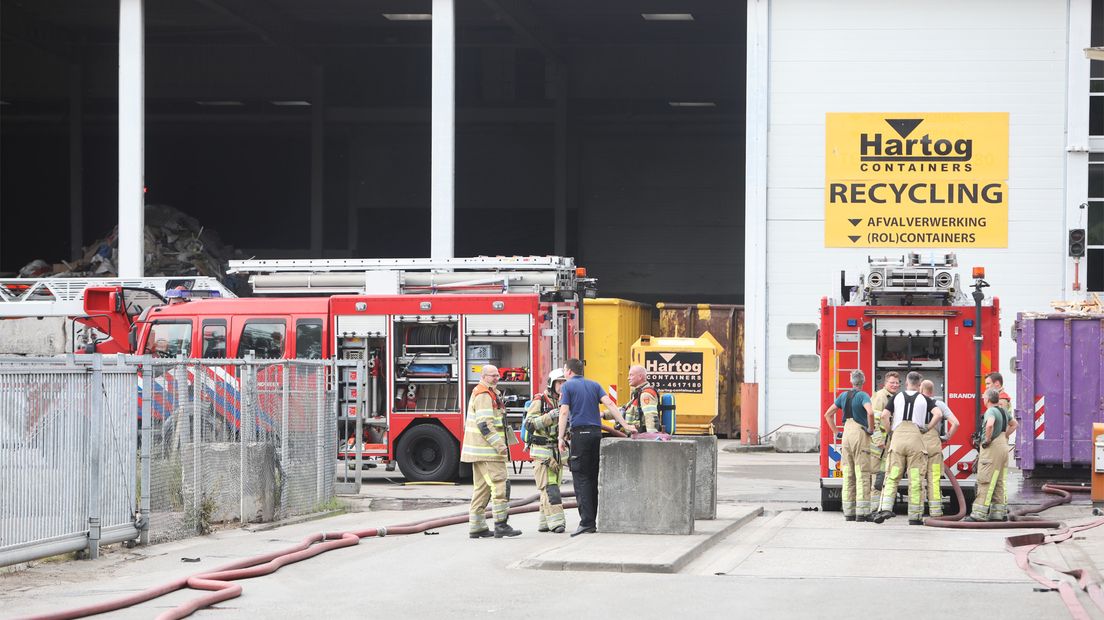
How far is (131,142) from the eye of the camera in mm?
31828

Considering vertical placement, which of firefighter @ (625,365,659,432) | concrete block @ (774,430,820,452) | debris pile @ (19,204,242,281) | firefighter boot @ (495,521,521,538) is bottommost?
concrete block @ (774,430,820,452)

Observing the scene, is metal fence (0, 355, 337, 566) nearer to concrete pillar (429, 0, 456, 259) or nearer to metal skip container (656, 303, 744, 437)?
concrete pillar (429, 0, 456, 259)

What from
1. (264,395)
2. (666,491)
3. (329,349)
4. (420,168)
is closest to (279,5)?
(420,168)

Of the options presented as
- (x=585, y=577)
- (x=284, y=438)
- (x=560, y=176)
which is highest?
(x=560, y=176)

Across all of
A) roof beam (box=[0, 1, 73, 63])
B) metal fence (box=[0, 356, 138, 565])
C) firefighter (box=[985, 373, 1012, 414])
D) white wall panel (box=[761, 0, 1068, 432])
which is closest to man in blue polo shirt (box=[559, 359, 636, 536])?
metal fence (box=[0, 356, 138, 565])

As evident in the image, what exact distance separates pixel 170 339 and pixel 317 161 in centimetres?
2815

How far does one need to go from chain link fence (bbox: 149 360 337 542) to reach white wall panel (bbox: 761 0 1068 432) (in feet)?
45.6

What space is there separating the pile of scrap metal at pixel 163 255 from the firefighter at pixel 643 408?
24.4 metres

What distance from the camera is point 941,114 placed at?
96.2 ft

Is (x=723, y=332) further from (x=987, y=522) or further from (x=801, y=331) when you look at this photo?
(x=987, y=522)

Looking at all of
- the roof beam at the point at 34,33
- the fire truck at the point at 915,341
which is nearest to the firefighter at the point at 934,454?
the fire truck at the point at 915,341

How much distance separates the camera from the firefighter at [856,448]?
16.6m

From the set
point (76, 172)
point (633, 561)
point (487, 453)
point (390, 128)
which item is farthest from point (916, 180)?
point (76, 172)

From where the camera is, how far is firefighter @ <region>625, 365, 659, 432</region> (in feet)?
51.8
